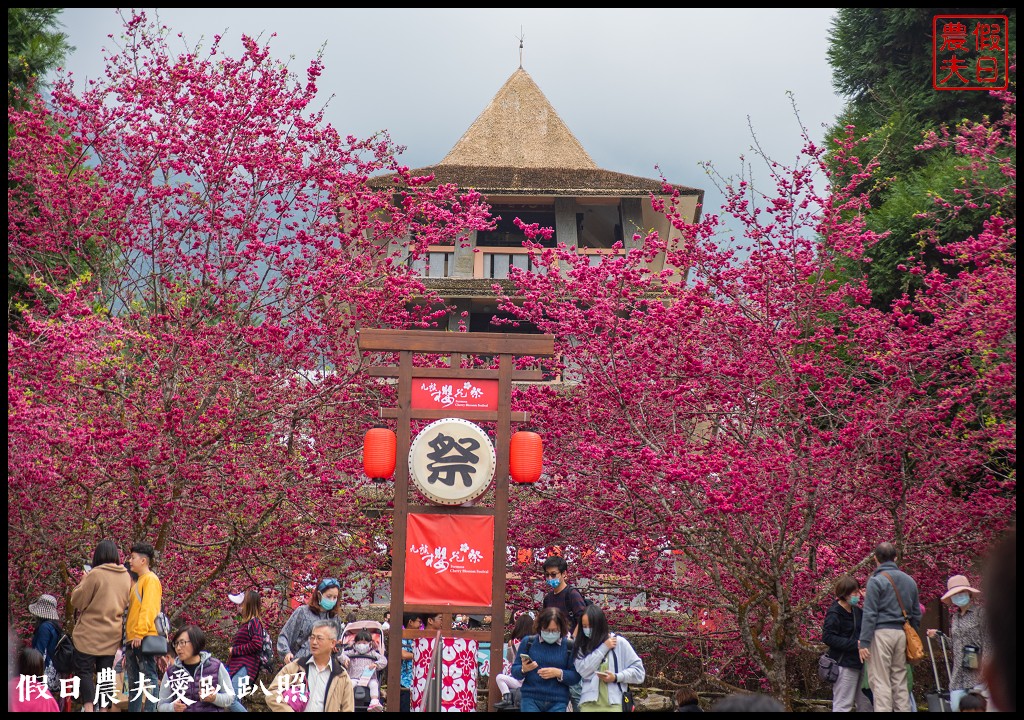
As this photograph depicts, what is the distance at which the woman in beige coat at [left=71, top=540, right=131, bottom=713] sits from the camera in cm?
834

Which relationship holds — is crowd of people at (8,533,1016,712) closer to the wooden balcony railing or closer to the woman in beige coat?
the woman in beige coat

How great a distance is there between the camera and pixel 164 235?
1162 cm

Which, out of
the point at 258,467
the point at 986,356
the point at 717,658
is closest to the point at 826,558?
the point at 717,658

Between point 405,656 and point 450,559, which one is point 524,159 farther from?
point 405,656

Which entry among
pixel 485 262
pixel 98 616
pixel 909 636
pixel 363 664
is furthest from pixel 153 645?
pixel 485 262

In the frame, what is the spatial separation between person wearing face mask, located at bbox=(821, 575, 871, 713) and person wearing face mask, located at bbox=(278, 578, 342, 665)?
174 inches

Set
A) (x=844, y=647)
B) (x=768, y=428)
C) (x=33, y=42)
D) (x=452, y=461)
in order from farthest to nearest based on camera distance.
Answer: (x=33, y=42) < (x=768, y=428) < (x=452, y=461) < (x=844, y=647)

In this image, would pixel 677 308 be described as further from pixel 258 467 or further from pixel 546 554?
pixel 258 467

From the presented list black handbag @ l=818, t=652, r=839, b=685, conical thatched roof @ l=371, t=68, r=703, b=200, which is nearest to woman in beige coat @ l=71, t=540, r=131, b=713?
black handbag @ l=818, t=652, r=839, b=685

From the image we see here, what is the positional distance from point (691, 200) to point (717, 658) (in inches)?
575

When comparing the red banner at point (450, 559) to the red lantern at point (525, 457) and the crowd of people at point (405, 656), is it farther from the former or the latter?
the red lantern at point (525, 457)

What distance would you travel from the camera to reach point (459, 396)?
923cm

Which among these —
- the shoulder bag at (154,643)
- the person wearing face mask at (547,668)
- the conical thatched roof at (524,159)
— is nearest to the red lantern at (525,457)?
the person wearing face mask at (547,668)

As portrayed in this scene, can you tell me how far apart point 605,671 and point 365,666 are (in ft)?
8.28
